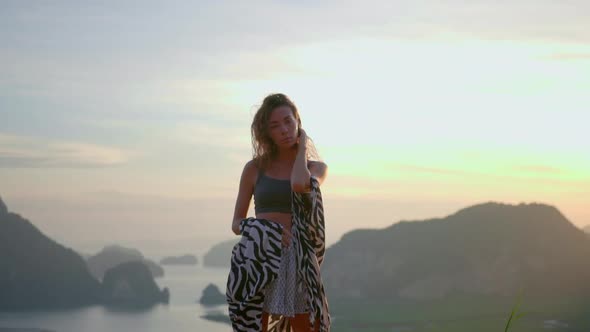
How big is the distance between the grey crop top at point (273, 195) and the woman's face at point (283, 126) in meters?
0.27

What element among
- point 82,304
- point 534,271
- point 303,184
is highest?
point 303,184

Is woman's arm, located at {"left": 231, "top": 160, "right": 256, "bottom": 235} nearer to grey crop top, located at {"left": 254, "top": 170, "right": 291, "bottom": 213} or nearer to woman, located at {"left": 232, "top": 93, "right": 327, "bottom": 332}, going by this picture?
woman, located at {"left": 232, "top": 93, "right": 327, "bottom": 332}

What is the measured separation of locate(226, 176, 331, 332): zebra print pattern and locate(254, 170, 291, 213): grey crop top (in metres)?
0.07

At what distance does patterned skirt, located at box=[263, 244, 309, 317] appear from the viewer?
5.36 metres

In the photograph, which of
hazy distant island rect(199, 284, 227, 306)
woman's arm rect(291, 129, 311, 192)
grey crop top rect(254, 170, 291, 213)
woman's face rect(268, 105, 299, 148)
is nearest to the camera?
woman's arm rect(291, 129, 311, 192)

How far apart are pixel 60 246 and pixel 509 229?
104359mm

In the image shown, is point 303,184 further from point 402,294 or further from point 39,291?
point 39,291

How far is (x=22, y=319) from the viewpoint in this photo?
163 meters

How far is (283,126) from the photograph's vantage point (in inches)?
219

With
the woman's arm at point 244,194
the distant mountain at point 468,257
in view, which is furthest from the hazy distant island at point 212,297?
the woman's arm at point 244,194

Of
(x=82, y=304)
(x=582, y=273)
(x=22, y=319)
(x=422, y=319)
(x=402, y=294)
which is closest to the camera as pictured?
(x=422, y=319)

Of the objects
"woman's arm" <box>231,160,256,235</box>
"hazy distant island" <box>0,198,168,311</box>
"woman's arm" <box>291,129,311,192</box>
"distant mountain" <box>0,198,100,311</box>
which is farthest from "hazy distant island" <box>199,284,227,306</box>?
"woman's arm" <box>291,129,311,192</box>

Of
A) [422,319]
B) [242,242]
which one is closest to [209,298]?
[422,319]

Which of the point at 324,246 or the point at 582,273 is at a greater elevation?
the point at 324,246
